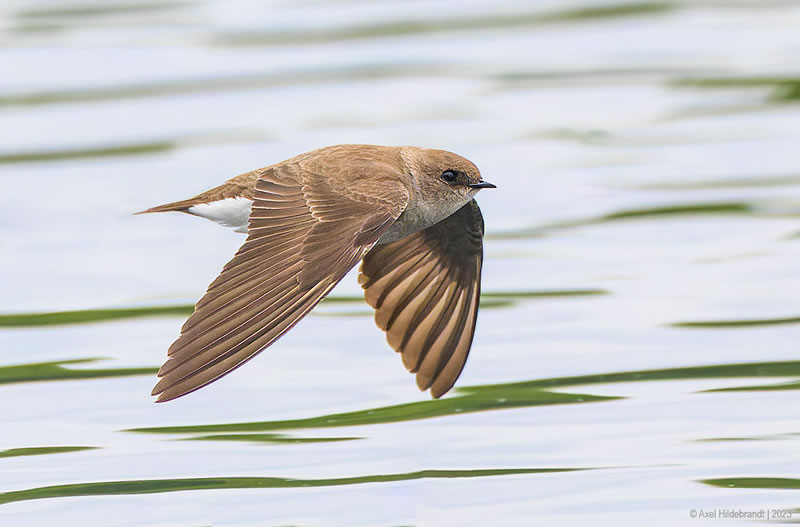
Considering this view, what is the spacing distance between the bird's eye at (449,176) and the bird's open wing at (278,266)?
37 cm

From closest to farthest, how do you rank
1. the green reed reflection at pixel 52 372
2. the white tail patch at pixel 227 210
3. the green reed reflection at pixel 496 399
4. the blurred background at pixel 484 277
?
1. the blurred background at pixel 484 277
2. the white tail patch at pixel 227 210
3. the green reed reflection at pixel 496 399
4. the green reed reflection at pixel 52 372

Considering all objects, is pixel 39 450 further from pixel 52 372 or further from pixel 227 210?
pixel 227 210

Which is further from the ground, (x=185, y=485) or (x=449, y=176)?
(x=449, y=176)

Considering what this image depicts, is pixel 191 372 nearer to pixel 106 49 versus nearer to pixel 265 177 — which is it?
pixel 265 177

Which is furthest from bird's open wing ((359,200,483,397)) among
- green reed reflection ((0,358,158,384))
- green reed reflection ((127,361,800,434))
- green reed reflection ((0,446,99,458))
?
green reed reflection ((0,446,99,458))

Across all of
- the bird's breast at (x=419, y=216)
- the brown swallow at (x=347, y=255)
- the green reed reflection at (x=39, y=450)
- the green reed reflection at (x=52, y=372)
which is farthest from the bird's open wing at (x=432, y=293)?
the green reed reflection at (x=39, y=450)

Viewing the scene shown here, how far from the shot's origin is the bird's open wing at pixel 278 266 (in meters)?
6.13

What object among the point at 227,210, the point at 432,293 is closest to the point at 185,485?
the point at 227,210

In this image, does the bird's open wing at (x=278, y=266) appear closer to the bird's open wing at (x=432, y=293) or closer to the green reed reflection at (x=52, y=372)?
the bird's open wing at (x=432, y=293)

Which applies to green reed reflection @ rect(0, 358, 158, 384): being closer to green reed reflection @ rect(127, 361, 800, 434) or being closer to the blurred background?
the blurred background

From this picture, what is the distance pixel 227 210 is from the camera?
25.7 ft

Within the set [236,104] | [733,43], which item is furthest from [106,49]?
[733,43]

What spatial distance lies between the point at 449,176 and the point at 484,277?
218cm

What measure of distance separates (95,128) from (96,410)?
6.11 m
